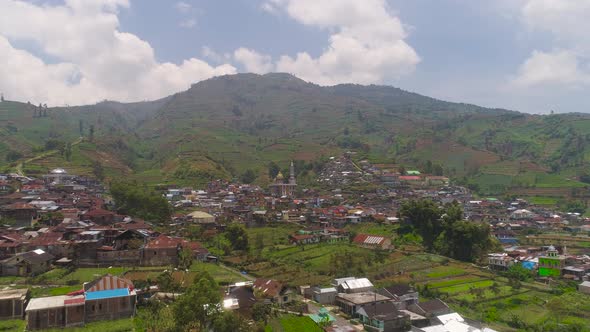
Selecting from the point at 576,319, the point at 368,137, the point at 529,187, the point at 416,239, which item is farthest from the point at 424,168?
the point at 576,319

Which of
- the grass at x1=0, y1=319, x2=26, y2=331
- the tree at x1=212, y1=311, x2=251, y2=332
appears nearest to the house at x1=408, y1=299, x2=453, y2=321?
the tree at x1=212, y1=311, x2=251, y2=332

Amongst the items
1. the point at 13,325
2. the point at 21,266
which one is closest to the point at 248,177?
the point at 21,266

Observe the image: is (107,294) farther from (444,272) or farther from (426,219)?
(426,219)

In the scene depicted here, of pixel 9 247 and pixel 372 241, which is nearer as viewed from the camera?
pixel 9 247

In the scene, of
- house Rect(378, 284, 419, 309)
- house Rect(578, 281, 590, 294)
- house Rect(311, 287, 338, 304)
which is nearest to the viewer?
house Rect(378, 284, 419, 309)

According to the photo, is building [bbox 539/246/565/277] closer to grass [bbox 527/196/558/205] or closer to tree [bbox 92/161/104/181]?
grass [bbox 527/196/558/205]

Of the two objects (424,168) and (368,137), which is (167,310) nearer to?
(424,168)
